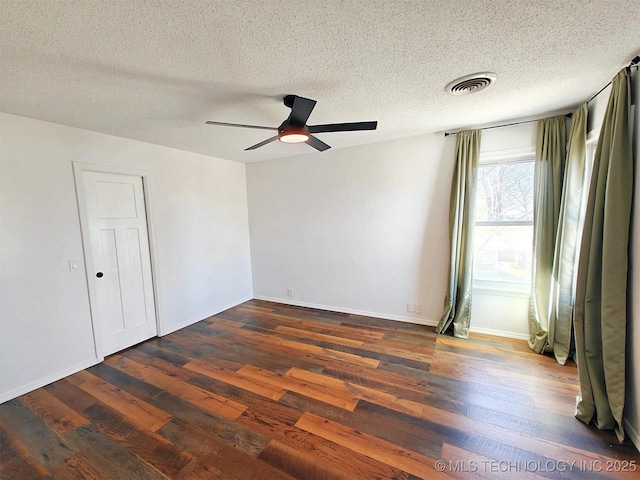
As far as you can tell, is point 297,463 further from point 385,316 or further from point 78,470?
point 385,316

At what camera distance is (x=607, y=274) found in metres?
1.69

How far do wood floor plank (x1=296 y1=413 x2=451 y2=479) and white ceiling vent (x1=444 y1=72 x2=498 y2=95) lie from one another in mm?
2571

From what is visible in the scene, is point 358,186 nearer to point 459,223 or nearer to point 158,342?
point 459,223

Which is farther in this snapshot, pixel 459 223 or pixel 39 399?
pixel 459 223

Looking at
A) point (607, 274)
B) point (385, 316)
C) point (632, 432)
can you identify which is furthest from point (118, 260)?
point (632, 432)

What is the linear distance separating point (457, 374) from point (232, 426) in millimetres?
1978

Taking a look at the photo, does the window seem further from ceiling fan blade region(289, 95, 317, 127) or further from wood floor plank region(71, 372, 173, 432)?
wood floor plank region(71, 372, 173, 432)

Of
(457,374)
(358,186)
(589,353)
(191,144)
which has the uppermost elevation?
(191,144)

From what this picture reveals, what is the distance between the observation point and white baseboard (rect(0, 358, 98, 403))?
2234 mm

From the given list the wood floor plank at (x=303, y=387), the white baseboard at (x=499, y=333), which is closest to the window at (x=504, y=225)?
the white baseboard at (x=499, y=333)

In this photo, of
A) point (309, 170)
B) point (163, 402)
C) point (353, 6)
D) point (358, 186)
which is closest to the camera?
point (353, 6)

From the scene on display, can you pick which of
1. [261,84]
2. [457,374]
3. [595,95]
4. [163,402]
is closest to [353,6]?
[261,84]

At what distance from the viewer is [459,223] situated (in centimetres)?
306

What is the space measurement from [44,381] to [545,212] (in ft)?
16.8
